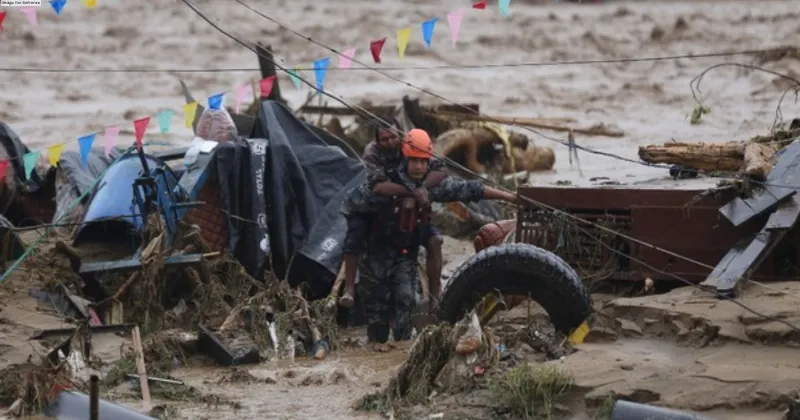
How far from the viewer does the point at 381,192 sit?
36.2 feet

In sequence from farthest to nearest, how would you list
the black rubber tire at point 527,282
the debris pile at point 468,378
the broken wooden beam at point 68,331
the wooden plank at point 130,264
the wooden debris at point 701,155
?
the wooden plank at point 130,264, the wooden debris at point 701,155, the broken wooden beam at point 68,331, the black rubber tire at point 527,282, the debris pile at point 468,378

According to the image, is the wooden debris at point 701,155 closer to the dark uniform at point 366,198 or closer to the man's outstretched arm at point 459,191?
the man's outstretched arm at point 459,191

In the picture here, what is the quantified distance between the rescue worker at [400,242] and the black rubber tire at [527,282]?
1.09 meters

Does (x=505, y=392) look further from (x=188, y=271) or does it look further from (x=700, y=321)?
(x=188, y=271)

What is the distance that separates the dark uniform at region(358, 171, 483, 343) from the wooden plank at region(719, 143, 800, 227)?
5.92ft

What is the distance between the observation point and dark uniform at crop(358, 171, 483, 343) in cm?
1105

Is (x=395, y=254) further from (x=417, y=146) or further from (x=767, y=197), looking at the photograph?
(x=767, y=197)

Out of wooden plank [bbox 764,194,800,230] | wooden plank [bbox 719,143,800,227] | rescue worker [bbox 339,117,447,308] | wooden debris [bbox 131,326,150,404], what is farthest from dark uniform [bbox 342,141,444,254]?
wooden plank [bbox 764,194,800,230]

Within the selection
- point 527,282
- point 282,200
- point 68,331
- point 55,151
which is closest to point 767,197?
point 527,282

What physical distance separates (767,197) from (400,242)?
2.53 meters

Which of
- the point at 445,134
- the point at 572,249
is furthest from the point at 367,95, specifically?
the point at 572,249

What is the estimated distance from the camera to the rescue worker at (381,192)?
11031 millimetres

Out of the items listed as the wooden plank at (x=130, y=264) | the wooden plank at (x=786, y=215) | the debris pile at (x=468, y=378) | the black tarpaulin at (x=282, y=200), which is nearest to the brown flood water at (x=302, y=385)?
the debris pile at (x=468, y=378)

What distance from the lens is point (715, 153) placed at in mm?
11461
